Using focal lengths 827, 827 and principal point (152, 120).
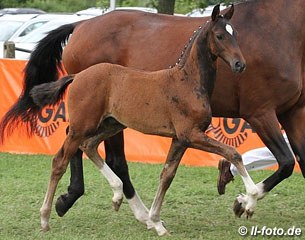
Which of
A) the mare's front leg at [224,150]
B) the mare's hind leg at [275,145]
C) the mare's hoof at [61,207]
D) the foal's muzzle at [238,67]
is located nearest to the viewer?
the foal's muzzle at [238,67]

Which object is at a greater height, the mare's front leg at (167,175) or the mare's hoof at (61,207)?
the mare's front leg at (167,175)

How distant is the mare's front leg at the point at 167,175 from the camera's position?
20.9ft

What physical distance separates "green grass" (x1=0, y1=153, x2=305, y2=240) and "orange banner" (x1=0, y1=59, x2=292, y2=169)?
516mm

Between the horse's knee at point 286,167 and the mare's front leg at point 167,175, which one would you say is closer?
the mare's front leg at point 167,175

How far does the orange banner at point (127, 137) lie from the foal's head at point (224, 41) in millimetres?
4355

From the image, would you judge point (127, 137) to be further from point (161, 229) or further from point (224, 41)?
point (224, 41)

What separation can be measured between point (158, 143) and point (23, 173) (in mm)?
1941

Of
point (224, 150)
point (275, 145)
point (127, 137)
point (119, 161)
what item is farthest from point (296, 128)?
point (127, 137)

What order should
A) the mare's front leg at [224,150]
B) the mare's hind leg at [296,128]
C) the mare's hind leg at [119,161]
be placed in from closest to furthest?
Answer: the mare's front leg at [224,150] → the mare's hind leg at [296,128] → the mare's hind leg at [119,161]

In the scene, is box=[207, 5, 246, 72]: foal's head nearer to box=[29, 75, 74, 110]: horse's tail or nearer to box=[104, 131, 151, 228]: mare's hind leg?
box=[29, 75, 74, 110]: horse's tail

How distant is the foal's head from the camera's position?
5875 millimetres

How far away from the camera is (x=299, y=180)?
9.27 m

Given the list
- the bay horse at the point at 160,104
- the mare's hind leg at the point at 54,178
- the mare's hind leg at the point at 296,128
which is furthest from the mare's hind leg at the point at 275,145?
the mare's hind leg at the point at 54,178

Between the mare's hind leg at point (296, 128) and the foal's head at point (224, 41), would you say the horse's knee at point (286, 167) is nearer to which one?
the mare's hind leg at point (296, 128)
